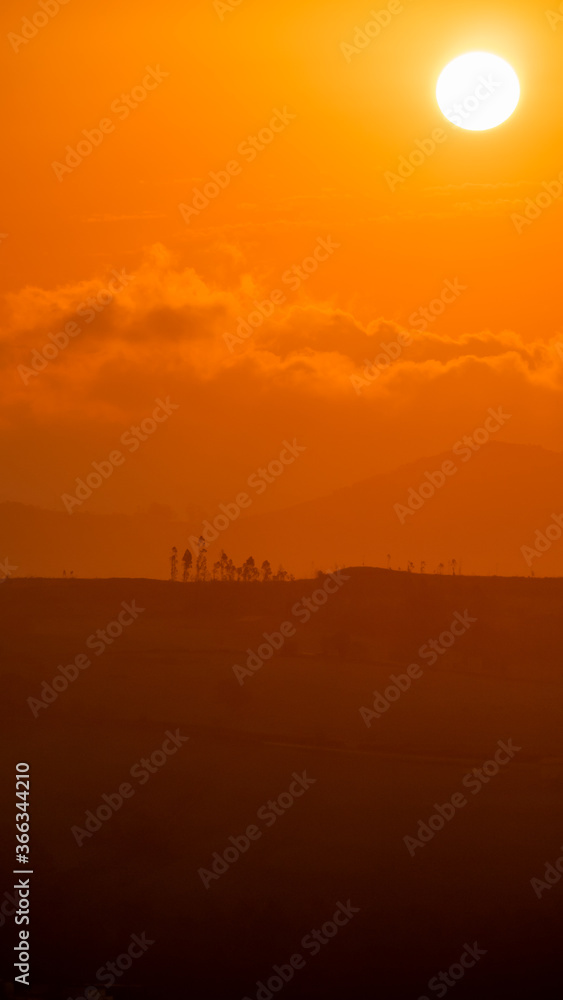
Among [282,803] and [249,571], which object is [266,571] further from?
[282,803]

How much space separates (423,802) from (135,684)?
14812 millimetres

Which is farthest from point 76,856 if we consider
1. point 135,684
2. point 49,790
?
point 135,684

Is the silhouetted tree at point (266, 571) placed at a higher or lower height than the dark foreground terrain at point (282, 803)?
higher

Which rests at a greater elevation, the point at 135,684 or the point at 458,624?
the point at 458,624

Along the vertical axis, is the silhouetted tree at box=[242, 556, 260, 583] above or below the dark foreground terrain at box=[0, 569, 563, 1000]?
above

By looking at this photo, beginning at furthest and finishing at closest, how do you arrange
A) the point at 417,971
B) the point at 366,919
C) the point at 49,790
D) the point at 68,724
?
1. the point at 68,724
2. the point at 49,790
3. the point at 366,919
4. the point at 417,971

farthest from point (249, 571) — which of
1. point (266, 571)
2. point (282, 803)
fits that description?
point (282, 803)

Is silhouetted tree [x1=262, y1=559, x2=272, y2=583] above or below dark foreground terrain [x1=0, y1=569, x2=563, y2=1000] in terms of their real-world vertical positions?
above

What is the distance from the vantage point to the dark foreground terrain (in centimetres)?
2094

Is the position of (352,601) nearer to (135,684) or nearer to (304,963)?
(135,684)

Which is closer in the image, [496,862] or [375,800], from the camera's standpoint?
[496,862]

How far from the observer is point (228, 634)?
49812mm

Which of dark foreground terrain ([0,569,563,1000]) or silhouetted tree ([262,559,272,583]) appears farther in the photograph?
silhouetted tree ([262,559,272,583])

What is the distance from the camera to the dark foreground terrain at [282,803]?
68.7ft
